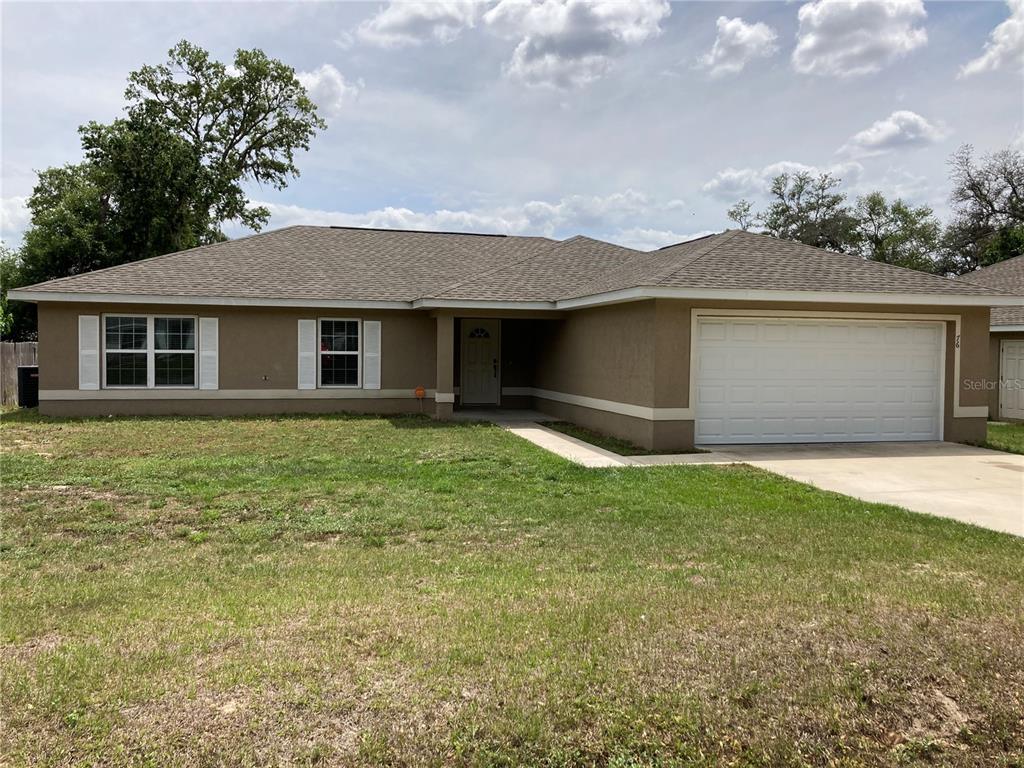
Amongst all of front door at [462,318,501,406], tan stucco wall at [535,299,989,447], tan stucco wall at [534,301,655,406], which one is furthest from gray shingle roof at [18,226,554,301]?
tan stucco wall at [535,299,989,447]

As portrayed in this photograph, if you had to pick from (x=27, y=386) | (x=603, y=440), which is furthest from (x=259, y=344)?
(x=603, y=440)

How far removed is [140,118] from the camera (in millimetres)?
29766

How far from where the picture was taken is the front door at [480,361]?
19.2 metres

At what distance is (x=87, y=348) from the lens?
15.7 m

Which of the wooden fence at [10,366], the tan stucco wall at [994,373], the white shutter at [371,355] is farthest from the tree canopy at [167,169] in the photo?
the tan stucco wall at [994,373]

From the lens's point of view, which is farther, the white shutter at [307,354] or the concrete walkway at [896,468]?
the white shutter at [307,354]

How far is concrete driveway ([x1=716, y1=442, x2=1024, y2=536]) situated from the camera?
25.3 ft

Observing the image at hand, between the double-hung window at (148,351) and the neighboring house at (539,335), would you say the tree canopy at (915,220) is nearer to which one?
the neighboring house at (539,335)

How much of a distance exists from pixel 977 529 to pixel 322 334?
1376 cm

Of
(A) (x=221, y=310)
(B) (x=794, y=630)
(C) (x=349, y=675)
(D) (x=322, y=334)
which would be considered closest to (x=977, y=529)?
(B) (x=794, y=630)

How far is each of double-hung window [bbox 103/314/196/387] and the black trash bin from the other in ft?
9.05

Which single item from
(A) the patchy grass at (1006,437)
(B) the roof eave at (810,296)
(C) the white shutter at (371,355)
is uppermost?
(B) the roof eave at (810,296)

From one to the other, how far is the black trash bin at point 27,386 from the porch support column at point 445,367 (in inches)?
381

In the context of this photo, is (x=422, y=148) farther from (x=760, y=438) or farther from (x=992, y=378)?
(x=992, y=378)
